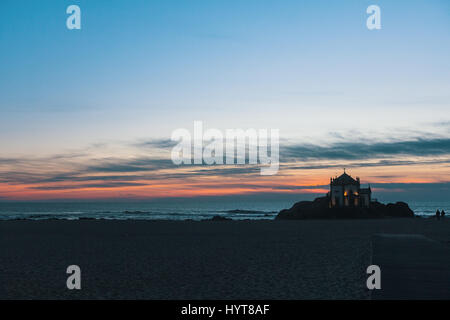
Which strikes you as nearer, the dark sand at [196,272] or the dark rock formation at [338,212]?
the dark sand at [196,272]

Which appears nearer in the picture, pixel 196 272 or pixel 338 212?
pixel 196 272

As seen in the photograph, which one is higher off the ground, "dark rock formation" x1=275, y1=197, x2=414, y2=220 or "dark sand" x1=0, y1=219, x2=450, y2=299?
"dark sand" x1=0, y1=219, x2=450, y2=299

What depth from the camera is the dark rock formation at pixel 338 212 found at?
7725 cm

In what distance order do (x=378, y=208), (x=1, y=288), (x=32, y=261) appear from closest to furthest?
(x=1, y=288)
(x=32, y=261)
(x=378, y=208)

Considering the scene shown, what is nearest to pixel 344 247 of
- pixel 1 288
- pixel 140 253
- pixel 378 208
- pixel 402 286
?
pixel 140 253

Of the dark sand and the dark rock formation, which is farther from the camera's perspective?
the dark rock formation

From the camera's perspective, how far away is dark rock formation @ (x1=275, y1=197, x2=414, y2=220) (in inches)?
3041

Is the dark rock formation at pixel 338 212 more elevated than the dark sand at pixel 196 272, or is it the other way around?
the dark sand at pixel 196 272

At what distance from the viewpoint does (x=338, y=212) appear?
262 ft

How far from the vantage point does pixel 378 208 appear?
8925 cm

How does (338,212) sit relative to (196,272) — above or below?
below
